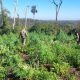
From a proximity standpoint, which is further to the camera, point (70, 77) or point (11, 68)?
point (11, 68)

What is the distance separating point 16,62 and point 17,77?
1.67 meters

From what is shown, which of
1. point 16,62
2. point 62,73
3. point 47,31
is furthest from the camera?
point 47,31

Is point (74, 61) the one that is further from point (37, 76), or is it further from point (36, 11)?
point (36, 11)

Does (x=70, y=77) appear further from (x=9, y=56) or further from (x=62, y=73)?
(x=9, y=56)

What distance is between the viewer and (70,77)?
37.7ft

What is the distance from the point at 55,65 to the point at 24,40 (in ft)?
30.2

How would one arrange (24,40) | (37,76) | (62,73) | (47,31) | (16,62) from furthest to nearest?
(47,31)
(24,40)
(16,62)
(62,73)
(37,76)

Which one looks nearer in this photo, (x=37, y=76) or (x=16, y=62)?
(x=37, y=76)

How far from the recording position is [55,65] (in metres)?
12.7

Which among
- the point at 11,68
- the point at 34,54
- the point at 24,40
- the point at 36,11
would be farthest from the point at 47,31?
the point at 36,11

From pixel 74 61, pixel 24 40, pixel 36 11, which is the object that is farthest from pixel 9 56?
pixel 36 11

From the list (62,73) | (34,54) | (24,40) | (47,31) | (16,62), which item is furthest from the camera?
(47,31)

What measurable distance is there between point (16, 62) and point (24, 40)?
340 inches

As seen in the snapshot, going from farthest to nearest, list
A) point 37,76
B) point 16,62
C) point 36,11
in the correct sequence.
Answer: point 36,11 → point 16,62 → point 37,76
